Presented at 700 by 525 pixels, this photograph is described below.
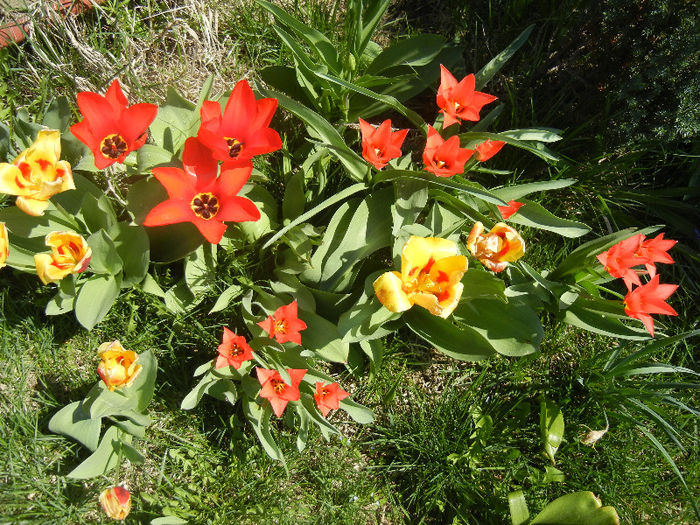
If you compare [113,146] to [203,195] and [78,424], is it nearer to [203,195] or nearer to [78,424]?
[203,195]

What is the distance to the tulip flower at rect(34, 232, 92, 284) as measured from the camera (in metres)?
1.60

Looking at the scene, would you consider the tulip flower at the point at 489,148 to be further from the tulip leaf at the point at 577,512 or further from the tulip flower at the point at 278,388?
the tulip leaf at the point at 577,512

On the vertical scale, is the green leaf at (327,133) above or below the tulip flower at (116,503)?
above

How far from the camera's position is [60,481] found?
6.70ft

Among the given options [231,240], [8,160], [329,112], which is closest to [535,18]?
[329,112]

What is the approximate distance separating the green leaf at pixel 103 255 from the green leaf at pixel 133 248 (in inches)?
1.9

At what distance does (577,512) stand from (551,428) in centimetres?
33

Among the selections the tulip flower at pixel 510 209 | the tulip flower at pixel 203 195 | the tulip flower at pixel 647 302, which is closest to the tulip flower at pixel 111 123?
the tulip flower at pixel 203 195

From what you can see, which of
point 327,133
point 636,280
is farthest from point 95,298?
point 636,280

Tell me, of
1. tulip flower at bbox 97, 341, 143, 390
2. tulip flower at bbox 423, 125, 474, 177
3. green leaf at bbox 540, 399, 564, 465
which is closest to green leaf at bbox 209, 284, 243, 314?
tulip flower at bbox 97, 341, 143, 390

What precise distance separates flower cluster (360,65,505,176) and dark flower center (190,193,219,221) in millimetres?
493

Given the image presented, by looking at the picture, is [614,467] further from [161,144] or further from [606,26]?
[161,144]

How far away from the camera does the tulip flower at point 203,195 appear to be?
1.54 m

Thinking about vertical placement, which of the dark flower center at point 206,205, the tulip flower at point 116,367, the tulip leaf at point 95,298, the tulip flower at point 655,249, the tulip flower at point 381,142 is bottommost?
the tulip flower at point 116,367
